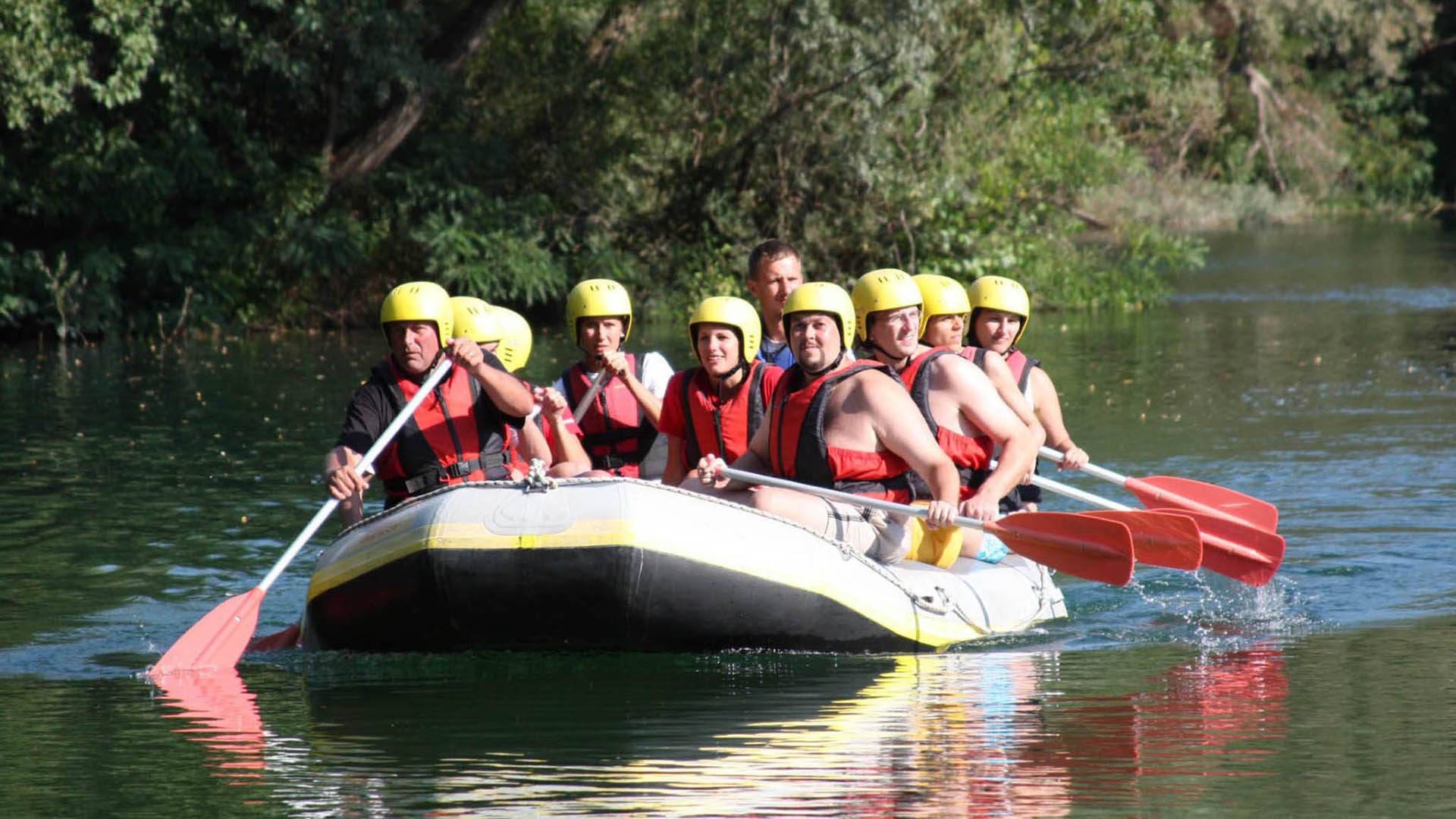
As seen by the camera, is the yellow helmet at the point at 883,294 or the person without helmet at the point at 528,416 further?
the person without helmet at the point at 528,416

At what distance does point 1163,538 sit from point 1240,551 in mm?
688

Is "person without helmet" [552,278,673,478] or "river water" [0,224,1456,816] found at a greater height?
"person without helmet" [552,278,673,478]

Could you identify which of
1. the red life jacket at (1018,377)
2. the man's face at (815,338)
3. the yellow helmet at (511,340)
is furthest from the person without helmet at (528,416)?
the red life jacket at (1018,377)

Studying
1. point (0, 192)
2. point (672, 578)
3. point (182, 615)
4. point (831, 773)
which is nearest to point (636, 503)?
point (672, 578)

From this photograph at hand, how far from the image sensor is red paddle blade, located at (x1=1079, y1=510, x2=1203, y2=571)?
23.8 feet

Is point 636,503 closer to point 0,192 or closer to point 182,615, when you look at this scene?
point 182,615

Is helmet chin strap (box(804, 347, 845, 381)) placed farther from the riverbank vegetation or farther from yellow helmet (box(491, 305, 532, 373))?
the riverbank vegetation

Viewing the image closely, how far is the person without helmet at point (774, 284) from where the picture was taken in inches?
312

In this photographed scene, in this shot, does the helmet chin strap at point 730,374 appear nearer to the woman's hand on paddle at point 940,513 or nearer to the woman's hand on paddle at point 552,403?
the woman's hand on paddle at point 552,403

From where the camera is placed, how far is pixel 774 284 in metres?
7.91

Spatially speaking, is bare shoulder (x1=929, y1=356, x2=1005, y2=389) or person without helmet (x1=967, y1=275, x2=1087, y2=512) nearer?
bare shoulder (x1=929, y1=356, x2=1005, y2=389)

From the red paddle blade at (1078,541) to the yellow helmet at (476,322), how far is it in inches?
99.4

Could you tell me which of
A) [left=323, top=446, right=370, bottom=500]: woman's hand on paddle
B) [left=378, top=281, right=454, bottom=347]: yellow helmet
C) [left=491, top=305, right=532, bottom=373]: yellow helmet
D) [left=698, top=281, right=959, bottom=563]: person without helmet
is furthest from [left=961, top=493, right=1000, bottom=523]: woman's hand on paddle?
[left=491, top=305, right=532, bottom=373]: yellow helmet

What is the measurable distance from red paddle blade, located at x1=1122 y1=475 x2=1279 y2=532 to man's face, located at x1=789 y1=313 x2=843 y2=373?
2.22 meters
